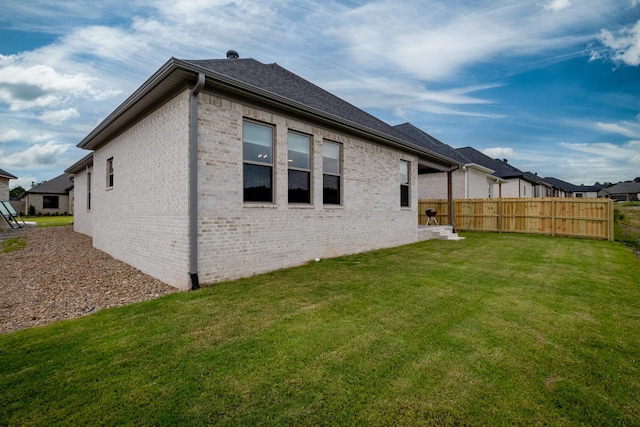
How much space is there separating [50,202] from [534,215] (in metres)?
50.2

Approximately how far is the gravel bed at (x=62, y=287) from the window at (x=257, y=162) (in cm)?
252

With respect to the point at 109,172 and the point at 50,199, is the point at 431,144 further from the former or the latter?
the point at 50,199

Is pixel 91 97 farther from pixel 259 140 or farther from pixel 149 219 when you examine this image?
pixel 259 140

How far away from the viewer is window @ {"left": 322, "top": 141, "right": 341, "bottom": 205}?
26.2 feet

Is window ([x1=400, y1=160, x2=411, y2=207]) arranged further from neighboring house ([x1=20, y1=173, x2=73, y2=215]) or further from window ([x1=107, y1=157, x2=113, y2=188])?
neighboring house ([x1=20, y1=173, x2=73, y2=215])

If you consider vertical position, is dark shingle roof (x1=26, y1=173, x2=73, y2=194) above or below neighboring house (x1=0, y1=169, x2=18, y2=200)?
above

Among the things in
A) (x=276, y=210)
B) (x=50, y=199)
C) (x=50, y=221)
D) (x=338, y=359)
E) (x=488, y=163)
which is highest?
(x=488, y=163)

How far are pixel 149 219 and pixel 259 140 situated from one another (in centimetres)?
314

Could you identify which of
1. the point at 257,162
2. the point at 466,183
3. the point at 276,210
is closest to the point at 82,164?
the point at 257,162

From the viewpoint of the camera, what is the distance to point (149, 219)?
655cm

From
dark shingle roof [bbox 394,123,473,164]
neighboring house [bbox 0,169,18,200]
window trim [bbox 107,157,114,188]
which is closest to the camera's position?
window trim [bbox 107,157,114,188]

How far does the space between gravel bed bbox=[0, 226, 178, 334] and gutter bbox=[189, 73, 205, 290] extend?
2.31 ft

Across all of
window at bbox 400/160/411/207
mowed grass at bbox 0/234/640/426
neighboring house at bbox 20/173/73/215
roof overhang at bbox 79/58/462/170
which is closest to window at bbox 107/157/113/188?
roof overhang at bbox 79/58/462/170

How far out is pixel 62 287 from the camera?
5.44 m
